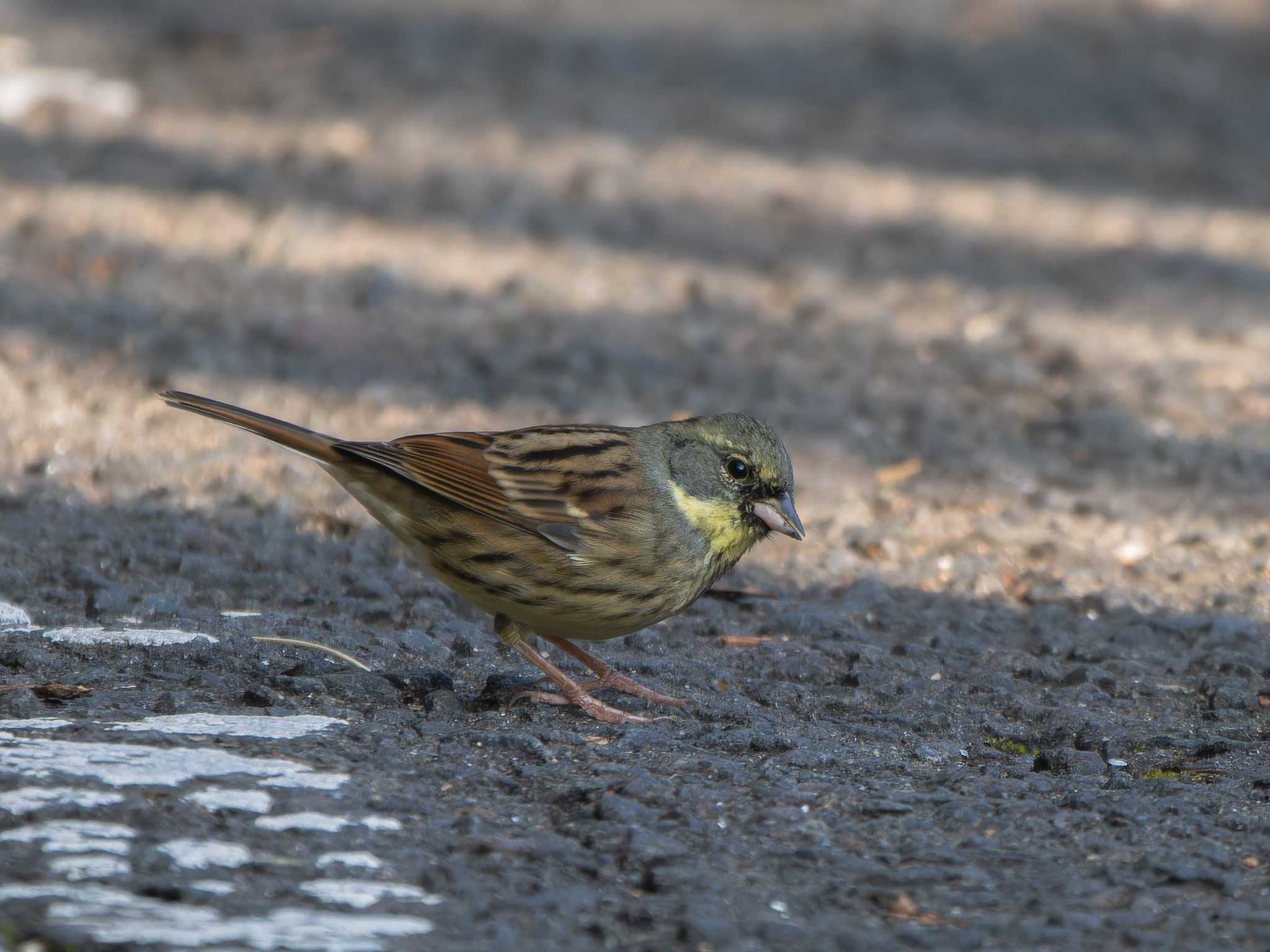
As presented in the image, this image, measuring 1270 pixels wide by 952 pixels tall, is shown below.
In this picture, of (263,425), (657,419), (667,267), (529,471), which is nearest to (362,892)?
(529,471)

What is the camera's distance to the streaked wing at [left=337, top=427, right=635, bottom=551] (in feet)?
15.1

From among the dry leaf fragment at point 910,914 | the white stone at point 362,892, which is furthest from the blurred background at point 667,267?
the dry leaf fragment at point 910,914

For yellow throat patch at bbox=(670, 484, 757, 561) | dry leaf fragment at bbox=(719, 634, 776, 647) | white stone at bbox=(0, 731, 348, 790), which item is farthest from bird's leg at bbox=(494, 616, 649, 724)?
white stone at bbox=(0, 731, 348, 790)

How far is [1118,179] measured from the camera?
10.5 metres

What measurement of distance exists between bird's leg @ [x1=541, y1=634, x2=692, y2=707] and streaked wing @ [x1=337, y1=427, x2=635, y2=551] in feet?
1.40

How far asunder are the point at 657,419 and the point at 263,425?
269 centimetres

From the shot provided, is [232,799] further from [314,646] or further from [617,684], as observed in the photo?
[617,684]

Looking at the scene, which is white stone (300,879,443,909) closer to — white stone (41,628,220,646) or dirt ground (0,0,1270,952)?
dirt ground (0,0,1270,952)

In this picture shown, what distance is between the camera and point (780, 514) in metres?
4.78

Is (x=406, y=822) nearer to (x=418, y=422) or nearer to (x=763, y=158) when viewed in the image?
(x=418, y=422)

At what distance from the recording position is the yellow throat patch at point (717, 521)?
4676 millimetres

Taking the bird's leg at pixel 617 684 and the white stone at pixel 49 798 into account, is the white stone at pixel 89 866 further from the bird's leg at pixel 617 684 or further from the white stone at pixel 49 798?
the bird's leg at pixel 617 684

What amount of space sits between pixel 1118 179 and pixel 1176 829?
25.0ft

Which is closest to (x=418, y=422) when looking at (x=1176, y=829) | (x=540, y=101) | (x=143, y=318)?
(x=143, y=318)
